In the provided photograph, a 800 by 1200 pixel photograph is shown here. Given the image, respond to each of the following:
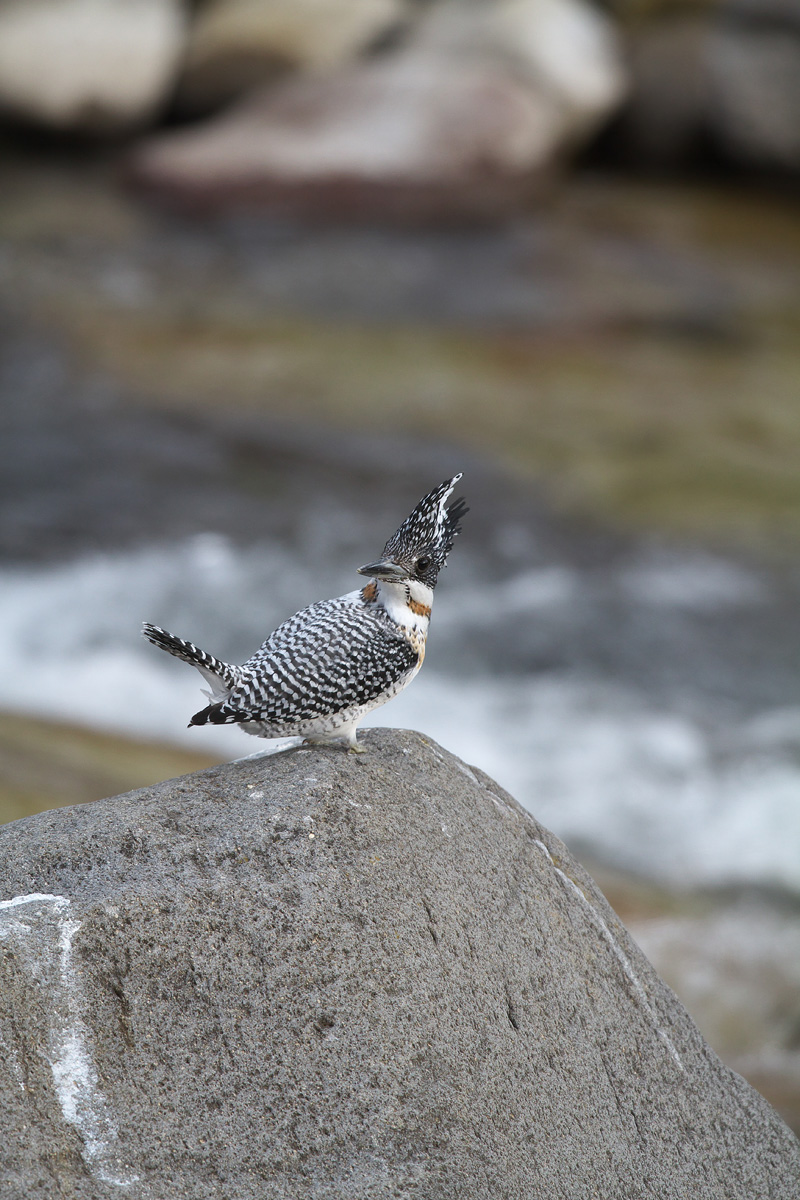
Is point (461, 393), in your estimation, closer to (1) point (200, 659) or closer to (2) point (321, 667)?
(2) point (321, 667)

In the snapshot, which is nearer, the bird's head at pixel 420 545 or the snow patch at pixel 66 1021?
the snow patch at pixel 66 1021

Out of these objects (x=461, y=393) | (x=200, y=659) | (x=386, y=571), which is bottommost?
(x=200, y=659)

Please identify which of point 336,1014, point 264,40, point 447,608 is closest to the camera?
point 336,1014

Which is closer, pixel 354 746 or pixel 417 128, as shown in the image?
pixel 354 746

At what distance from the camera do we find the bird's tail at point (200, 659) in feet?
11.5

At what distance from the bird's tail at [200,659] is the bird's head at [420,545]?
0.51 meters

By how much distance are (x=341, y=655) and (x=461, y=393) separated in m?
8.54

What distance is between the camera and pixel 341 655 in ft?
12.2

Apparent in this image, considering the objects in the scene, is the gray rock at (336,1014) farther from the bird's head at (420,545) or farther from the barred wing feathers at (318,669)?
the bird's head at (420,545)

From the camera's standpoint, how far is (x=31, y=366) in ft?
38.5

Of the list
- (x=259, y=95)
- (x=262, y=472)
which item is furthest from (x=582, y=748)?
(x=259, y=95)

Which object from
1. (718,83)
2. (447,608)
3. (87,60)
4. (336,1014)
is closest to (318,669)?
(336,1014)

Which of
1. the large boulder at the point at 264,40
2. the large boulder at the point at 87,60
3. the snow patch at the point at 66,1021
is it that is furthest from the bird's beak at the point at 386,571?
the large boulder at the point at 264,40

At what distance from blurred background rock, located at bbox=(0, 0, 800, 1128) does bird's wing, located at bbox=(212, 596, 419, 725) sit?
2.23 metres
